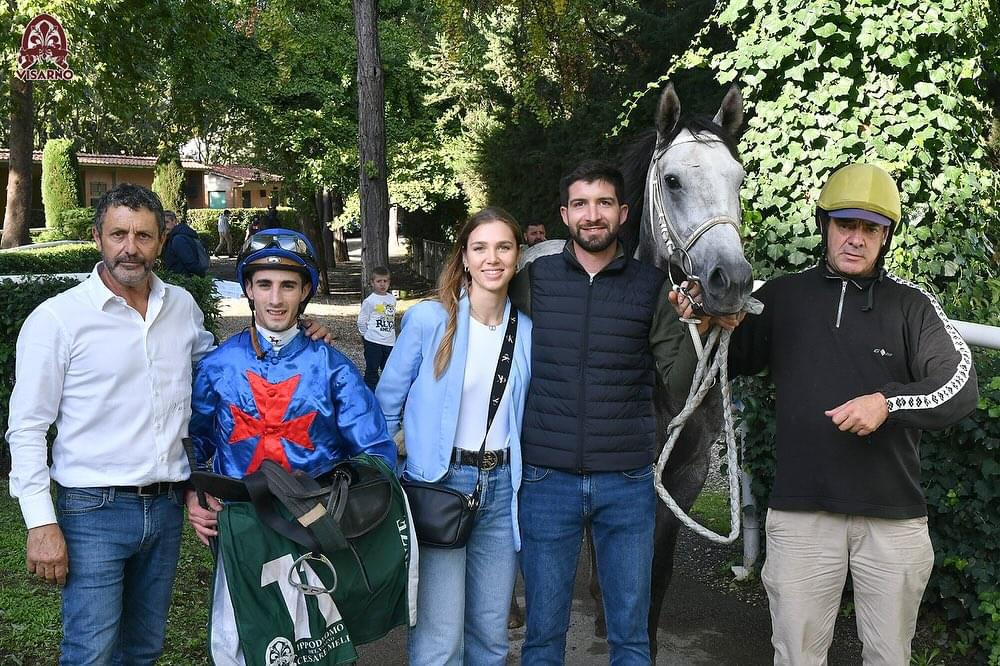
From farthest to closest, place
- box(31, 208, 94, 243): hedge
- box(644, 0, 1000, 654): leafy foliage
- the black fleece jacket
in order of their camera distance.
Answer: box(31, 208, 94, 243): hedge
box(644, 0, 1000, 654): leafy foliage
the black fleece jacket

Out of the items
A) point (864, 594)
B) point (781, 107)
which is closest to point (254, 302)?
point (864, 594)

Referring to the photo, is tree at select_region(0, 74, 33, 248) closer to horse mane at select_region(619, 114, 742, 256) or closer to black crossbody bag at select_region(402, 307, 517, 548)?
horse mane at select_region(619, 114, 742, 256)

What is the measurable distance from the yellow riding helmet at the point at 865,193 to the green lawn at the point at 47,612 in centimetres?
316

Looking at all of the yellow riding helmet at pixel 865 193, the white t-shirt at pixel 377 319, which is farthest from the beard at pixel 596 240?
the white t-shirt at pixel 377 319

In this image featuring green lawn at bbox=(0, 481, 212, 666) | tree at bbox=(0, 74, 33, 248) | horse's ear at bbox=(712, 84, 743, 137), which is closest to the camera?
horse's ear at bbox=(712, 84, 743, 137)

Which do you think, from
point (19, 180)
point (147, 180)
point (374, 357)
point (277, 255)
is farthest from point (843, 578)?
point (147, 180)

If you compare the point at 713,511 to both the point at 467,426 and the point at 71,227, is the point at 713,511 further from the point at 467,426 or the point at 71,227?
the point at 71,227

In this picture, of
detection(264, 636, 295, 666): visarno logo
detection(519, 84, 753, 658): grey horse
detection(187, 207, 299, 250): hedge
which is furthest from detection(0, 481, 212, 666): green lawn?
detection(187, 207, 299, 250): hedge

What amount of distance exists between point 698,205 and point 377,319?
621 cm

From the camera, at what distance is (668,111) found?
3314mm

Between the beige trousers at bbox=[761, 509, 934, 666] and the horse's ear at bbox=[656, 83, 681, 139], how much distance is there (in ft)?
4.81

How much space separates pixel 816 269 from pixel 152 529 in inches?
85.9

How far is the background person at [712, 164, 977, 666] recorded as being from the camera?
8.55 feet

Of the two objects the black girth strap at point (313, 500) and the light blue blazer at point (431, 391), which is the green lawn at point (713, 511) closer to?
the light blue blazer at point (431, 391)
